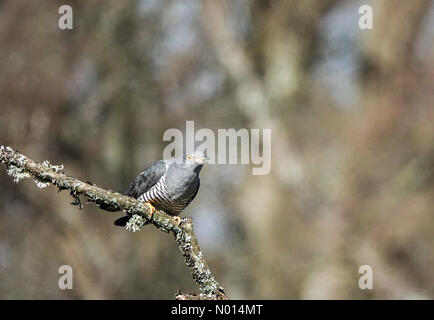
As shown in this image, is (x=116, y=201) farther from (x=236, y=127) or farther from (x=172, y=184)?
(x=236, y=127)

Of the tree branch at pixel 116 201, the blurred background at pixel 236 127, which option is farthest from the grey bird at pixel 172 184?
the blurred background at pixel 236 127

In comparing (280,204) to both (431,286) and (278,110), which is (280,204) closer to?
(278,110)

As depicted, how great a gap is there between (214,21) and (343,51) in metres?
2.84

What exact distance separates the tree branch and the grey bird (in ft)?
5.41

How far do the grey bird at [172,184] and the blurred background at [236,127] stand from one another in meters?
7.13

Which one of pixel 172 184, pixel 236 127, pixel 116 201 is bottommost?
pixel 116 201

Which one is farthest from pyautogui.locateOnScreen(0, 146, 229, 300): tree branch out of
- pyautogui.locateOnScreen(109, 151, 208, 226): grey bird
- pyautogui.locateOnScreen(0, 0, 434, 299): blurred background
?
pyautogui.locateOnScreen(0, 0, 434, 299): blurred background

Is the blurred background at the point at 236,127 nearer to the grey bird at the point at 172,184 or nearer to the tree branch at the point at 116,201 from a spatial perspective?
the grey bird at the point at 172,184

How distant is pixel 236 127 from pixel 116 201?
38.6 feet

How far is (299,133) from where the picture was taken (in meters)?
15.9

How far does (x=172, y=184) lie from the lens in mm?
6145

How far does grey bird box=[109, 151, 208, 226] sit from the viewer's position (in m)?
6.16

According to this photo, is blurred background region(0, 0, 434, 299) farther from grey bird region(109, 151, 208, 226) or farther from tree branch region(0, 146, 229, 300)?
tree branch region(0, 146, 229, 300)

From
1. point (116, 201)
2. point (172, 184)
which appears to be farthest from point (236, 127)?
point (116, 201)
